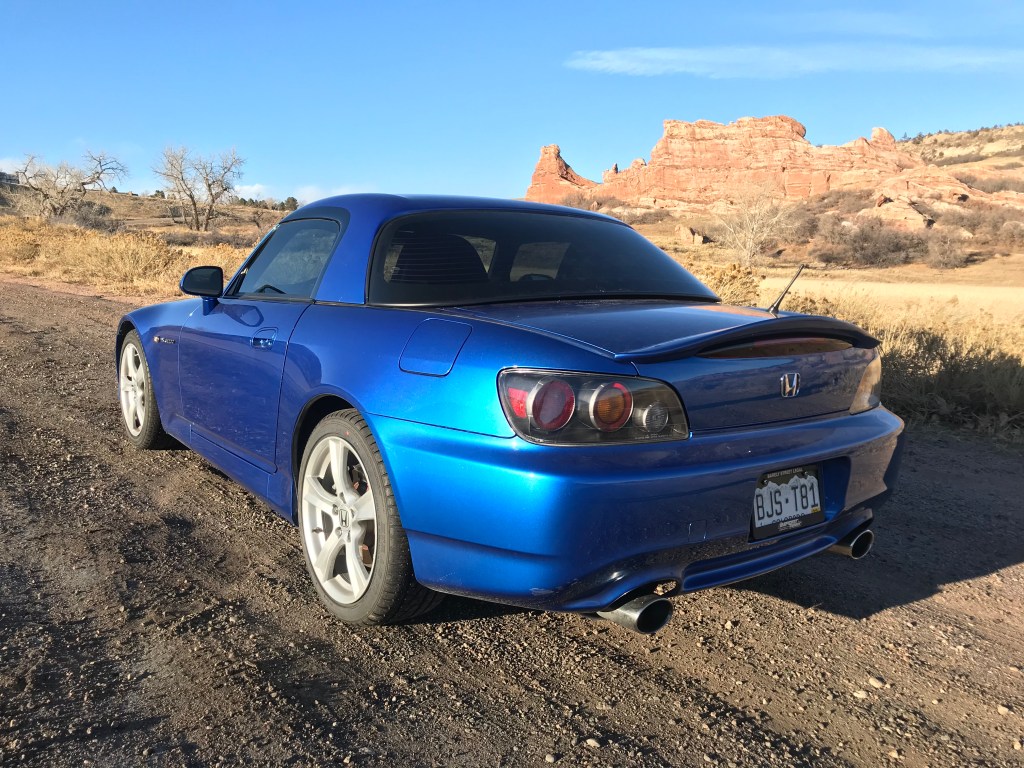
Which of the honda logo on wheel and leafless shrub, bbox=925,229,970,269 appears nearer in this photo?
the honda logo on wheel

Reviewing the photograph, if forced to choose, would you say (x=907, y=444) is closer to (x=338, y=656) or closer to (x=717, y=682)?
(x=717, y=682)

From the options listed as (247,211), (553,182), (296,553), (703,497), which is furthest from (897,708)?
(553,182)

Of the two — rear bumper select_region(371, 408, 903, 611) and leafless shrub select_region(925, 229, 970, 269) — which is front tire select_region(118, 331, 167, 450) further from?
leafless shrub select_region(925, 229, 970, 269)

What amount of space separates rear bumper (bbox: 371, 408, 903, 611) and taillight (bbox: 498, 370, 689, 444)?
1.6 inches

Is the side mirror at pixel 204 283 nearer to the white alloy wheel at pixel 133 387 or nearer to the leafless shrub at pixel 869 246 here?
the white alloy wheel at pixel 133 387

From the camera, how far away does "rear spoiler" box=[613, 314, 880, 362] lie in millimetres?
2330

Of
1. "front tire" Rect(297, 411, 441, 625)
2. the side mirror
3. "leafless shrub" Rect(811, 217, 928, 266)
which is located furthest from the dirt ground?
"leafless shrub" Rect(811, 217, 928, 266)

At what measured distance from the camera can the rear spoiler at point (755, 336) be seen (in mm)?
2330

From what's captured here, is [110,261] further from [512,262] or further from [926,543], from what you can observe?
[926,543]

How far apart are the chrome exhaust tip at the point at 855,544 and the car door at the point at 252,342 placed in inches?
82.5

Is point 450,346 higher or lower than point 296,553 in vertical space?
higher

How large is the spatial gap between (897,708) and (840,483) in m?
0.71

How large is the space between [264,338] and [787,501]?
209 centimetres

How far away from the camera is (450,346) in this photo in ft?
8.12
